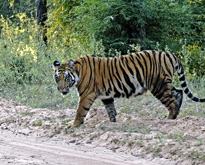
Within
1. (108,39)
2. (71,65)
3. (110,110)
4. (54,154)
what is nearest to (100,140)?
(54,154)

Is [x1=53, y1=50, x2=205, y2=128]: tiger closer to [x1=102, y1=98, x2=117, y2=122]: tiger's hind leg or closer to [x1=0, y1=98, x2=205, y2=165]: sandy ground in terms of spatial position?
[x1=102, y1=98, x2=117, y2=122]: tiger's hind leg

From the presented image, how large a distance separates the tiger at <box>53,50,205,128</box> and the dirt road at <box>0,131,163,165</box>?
1.23 metres

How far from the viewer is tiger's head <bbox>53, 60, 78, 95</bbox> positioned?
806 centimetres

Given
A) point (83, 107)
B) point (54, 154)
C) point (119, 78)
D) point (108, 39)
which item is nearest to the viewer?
point (54, 154)

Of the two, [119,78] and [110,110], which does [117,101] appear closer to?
[110,110]

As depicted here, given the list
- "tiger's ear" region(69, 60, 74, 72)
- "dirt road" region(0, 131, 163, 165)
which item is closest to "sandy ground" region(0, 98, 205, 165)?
"dirt road" region(0, 131, 163, 165)

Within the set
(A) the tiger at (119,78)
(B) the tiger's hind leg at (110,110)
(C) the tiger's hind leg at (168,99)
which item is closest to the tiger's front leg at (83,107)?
(A) the tiger at (119,78)

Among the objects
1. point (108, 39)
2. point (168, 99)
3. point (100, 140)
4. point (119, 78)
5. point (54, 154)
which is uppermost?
point (108, 39)

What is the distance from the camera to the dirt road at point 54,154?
562 cm

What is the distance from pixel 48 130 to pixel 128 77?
6.34 ft

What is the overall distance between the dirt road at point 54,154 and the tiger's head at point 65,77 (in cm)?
124

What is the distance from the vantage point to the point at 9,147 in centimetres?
667

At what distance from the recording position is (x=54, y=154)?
616cm

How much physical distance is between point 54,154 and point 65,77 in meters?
2.26
